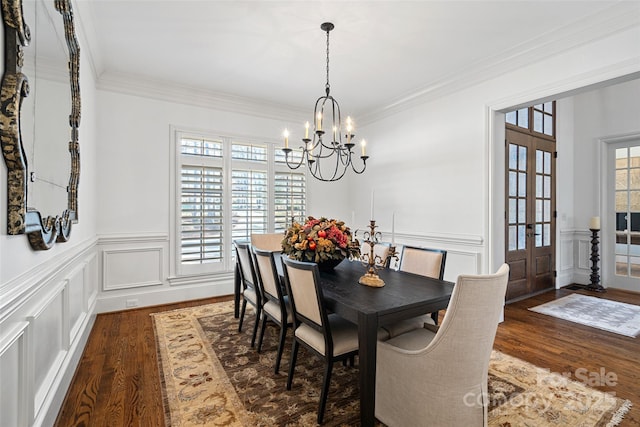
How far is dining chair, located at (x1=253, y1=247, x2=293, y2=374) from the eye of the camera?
2242 millimetres

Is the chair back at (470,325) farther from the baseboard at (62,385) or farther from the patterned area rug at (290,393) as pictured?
the baseboard at (62,385)

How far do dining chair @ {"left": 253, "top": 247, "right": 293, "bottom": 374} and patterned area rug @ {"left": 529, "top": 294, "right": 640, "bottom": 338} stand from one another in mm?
3213

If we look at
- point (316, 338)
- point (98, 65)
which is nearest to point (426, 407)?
point (316, 338)

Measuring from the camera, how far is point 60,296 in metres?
1.97

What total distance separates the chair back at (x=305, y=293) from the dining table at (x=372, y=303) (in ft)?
0.27

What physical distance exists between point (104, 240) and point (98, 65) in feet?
6.35

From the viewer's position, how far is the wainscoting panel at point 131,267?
3.64 m

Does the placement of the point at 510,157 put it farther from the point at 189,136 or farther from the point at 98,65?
the point at 98,65

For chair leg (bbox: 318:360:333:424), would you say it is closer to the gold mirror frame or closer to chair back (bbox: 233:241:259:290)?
chair back (bbox: 233:241:259:290)

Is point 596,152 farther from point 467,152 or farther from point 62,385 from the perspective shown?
point 62,385

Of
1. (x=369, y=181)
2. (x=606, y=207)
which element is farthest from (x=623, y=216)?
(x=369, y=181)

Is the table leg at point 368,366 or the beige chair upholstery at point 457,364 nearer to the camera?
the beige chair upholstery at point 457,364

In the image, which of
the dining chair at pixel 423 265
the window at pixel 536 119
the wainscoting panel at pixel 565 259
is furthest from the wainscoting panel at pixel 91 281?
the wainscoting panel at pixel 565 259

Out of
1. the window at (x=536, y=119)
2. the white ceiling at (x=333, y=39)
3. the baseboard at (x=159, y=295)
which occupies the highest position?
the white ceiling at (x=333, y=39)
